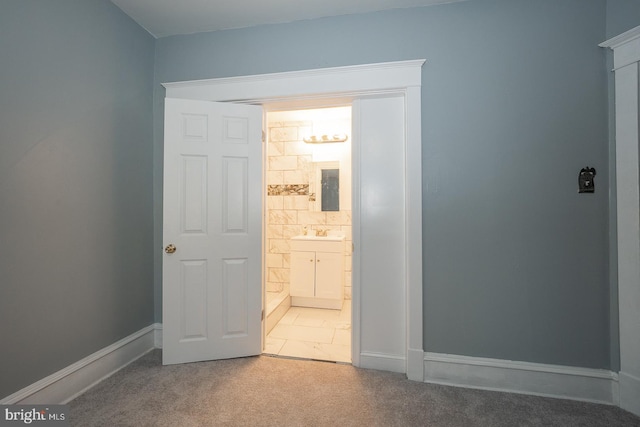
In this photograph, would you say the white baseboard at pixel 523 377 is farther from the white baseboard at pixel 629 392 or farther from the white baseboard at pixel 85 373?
the white baseboard at pixel 85 373

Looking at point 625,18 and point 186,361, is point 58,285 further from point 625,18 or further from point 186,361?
point 625,18

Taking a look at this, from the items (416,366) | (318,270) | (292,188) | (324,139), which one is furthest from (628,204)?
(292,188)

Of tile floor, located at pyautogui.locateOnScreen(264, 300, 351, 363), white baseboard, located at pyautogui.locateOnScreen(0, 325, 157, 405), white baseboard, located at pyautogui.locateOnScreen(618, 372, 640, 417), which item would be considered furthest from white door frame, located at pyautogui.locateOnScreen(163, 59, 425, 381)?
white baseboard, located at pyautogui.locateOnScreen(0, 325, 157, 405)

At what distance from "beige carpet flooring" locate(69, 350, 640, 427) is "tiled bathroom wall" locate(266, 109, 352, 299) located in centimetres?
203

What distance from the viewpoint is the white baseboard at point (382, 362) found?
2.15 meters

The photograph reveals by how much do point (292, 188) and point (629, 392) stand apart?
12.1ft

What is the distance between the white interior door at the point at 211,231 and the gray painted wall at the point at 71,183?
1.26 feet

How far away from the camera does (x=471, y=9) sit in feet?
6.69

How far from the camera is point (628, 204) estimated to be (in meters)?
1.74

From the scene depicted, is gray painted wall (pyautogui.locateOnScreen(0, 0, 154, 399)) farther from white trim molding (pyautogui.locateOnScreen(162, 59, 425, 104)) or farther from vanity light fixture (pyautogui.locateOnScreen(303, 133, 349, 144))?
vanity light fixture (pyautogui.locateOnScreen(303, 133, 349, 144))

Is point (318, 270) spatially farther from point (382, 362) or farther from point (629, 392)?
point (629, 392)

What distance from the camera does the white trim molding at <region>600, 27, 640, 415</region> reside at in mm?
1709

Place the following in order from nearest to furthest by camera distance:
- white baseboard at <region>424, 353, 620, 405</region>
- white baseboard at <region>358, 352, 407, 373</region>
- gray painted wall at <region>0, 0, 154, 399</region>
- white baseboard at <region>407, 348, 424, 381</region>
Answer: gray painted wall at <region>0, 0, 154, 399</region> → white baseboard at <region>424, 353, 620, 405</region> → white baseboard at <region>407, 348, 424, 381</region> → white baseboard at <region>358, 352, 407, 373</region>

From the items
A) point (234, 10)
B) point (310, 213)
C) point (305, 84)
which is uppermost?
point (234, 10)
